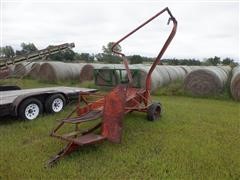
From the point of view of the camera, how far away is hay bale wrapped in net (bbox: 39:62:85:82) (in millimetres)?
16375

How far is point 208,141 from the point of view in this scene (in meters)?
5.12

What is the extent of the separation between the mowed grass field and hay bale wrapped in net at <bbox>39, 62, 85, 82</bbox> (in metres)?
9.75

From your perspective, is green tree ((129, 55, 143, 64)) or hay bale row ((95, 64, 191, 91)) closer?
hay bale row ((95, 64, 191, 91))

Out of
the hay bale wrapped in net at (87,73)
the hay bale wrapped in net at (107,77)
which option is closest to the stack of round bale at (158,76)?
the hay bale wrapped in net at (107,77)

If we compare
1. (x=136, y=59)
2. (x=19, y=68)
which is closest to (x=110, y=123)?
(x=19, y=68)

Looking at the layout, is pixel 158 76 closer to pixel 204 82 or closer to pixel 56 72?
pixel 204 82

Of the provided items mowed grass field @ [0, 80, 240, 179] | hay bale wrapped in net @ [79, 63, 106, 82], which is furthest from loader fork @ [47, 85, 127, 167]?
hay bale wrapped in net @ [79, 63, 106, 82]

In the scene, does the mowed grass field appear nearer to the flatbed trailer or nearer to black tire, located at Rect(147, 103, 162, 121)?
black tire, located at Rect(147, 103, 162, 121)

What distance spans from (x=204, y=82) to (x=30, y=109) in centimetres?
A: 725

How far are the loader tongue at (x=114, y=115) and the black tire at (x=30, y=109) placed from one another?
2.45m

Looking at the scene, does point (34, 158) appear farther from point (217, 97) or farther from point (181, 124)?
point (217, 97)

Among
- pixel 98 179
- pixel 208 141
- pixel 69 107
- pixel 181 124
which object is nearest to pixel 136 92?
pixel 181 124

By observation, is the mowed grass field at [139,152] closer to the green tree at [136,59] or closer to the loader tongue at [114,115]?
the loader tongue at [114,115]

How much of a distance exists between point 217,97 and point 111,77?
4.28 m
